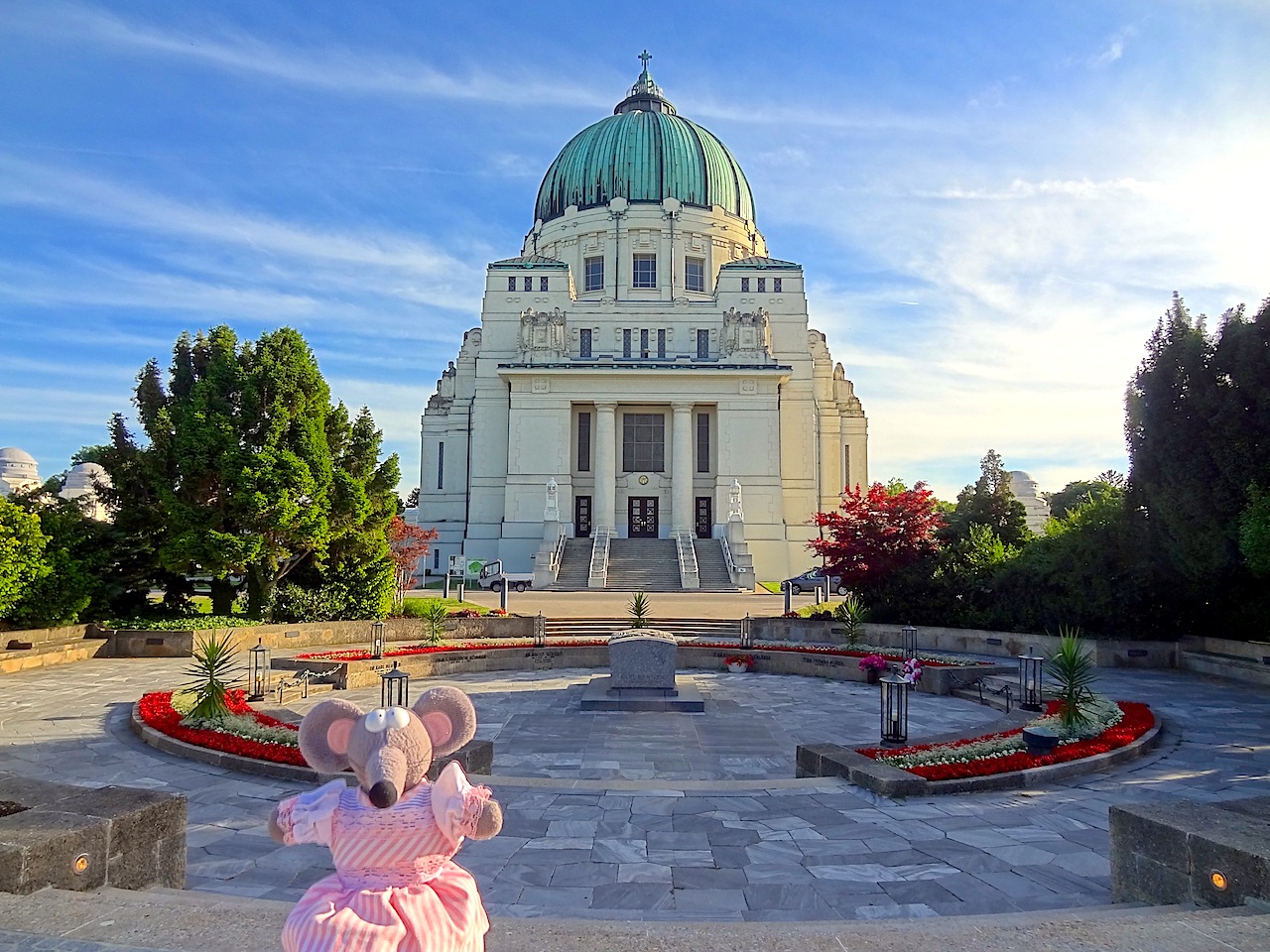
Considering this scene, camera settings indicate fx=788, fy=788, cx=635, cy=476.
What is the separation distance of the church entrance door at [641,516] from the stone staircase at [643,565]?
3.27m

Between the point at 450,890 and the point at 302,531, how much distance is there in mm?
19245

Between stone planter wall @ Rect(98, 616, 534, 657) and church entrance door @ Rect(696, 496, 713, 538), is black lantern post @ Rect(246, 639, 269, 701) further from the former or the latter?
church entrance door @ Rect(696, 496, 713, 538)

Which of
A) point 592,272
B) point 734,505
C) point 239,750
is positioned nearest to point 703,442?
point 734,505

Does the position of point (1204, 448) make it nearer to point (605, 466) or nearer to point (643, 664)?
point (643, 664)

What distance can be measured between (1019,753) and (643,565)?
30035mm

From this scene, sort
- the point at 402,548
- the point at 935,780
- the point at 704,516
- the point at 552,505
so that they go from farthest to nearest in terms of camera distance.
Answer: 1. the point at 704,516
2. the point at 552,505
3. the point at 402,548
4. the point at 935,780

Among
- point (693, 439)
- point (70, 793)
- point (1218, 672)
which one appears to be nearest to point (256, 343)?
point (70, 793)

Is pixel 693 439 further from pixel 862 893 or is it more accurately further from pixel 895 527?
pixel 862 893

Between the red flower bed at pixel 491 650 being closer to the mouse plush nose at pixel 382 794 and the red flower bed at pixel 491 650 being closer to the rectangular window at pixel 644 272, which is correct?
the mouse plush nose at pixel 382 794

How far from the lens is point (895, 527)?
2264 cm

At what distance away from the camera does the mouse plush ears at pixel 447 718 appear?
10.5 feet

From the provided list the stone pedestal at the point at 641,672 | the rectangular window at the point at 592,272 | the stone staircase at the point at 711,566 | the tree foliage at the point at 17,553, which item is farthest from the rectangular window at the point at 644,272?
the stone pedestal at the point at 641,672

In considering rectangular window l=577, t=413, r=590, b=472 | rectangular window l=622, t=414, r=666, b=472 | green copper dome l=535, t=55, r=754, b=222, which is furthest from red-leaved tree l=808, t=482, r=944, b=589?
green copper dome l=535, t=55, r=754, b=222

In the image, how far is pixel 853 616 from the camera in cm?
2067
